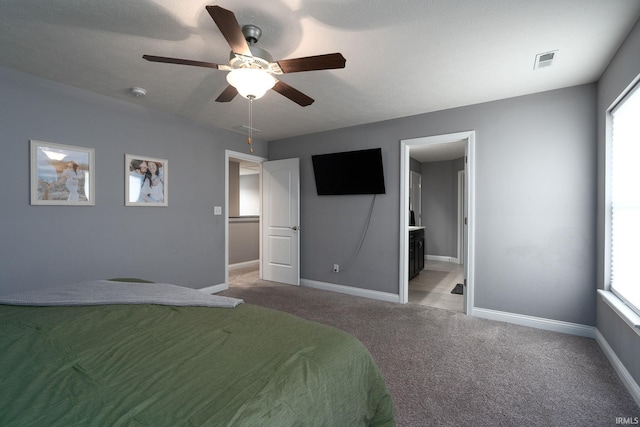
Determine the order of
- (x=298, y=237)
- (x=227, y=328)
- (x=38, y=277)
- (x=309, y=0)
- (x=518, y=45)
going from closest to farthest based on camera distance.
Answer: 1. (x=227, y=328)
2. (x=309, y=0)
3. (x=518, y=45)
4. (x=38, y=277)
5. (x=298, y=237)

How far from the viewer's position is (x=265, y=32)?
6.62 ft

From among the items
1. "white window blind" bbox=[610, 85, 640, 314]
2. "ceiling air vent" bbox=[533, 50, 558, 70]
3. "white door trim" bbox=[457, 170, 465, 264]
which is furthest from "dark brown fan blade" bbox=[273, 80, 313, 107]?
"white door trim" bbox=[457, 170, 465, 264]

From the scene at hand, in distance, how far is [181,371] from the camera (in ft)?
3.40

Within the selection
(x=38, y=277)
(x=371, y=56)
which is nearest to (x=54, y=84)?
(x=38, y=277)

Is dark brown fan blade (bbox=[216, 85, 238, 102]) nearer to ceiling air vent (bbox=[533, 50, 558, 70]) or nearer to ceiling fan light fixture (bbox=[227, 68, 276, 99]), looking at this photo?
ceiling fan light fixture (bbox=[227, 68, 276, 99])

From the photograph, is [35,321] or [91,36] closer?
[35,321]

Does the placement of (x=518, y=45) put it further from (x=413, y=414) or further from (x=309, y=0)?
(x=413, y=414)

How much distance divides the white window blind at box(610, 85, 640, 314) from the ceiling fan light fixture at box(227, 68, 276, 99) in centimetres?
245

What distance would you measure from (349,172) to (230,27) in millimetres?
2879

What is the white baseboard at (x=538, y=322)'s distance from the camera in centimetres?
285

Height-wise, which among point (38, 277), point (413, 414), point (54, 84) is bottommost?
point (413, 414)

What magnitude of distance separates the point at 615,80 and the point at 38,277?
5.14 m

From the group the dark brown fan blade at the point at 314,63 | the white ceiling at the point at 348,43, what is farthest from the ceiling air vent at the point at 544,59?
the dark brown fan blade at the point at 314,63

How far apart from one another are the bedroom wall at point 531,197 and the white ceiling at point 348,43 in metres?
0.28
